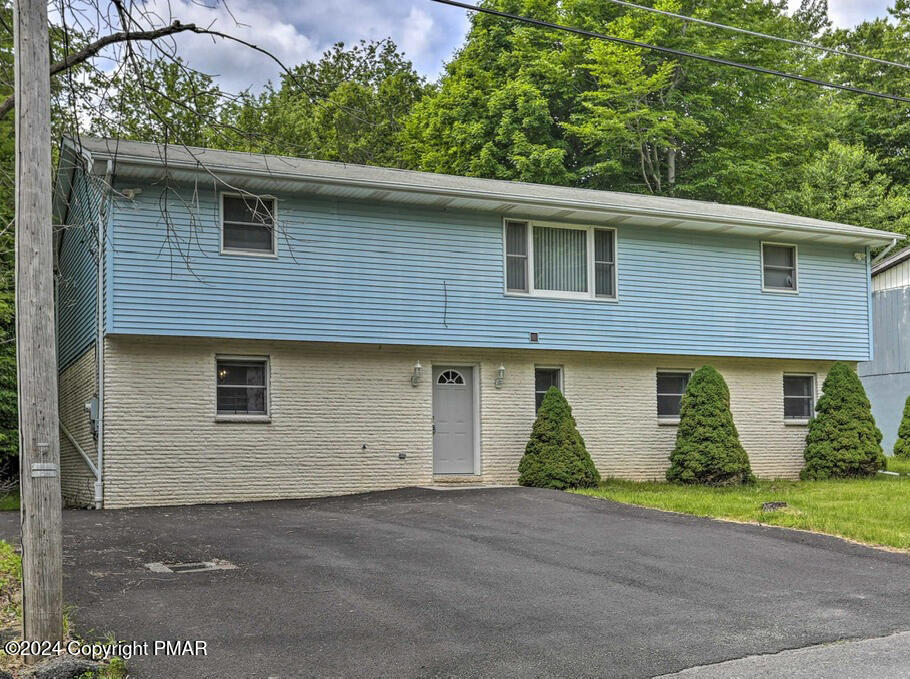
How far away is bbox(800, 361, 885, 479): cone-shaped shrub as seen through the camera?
19500 millimetres

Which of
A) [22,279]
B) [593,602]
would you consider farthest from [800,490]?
[22,279]

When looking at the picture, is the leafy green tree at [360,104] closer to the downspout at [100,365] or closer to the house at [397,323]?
the house at [397,323]

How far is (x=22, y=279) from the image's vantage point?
6.29 metres

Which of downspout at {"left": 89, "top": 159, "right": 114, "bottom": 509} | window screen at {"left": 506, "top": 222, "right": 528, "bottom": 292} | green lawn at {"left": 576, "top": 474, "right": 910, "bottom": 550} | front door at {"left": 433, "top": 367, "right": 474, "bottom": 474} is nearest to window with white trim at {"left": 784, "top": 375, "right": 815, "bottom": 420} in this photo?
green lawn at {"left": 576, "top": 474, "right": 910, "bottom": 550}

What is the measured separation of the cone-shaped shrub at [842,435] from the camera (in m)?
19.5

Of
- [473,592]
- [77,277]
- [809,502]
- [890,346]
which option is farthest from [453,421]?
[890,346]

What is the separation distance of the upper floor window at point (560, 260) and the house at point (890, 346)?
1174 centimetres

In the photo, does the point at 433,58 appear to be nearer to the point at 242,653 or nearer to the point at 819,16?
the point at 819,16

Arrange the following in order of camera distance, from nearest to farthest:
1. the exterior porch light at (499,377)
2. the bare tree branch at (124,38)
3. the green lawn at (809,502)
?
the bare tree branch at (124,38), the green lawn at (809,502), the exterior porch light at (499,377)

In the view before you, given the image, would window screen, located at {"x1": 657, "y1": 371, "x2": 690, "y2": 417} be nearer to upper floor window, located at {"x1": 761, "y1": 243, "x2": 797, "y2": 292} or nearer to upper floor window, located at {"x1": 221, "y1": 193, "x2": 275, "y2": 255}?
upper floor window, located at {"x1": 761, "y1": 243, "x2": 797, "y2": 292}

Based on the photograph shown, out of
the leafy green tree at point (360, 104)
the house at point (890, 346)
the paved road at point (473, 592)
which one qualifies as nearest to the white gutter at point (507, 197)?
the paved road at point (473, 592)

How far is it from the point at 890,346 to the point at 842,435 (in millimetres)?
8919

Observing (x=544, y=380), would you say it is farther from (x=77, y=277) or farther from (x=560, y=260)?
(x=77, y=277)

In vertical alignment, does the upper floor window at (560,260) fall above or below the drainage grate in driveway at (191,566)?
above
